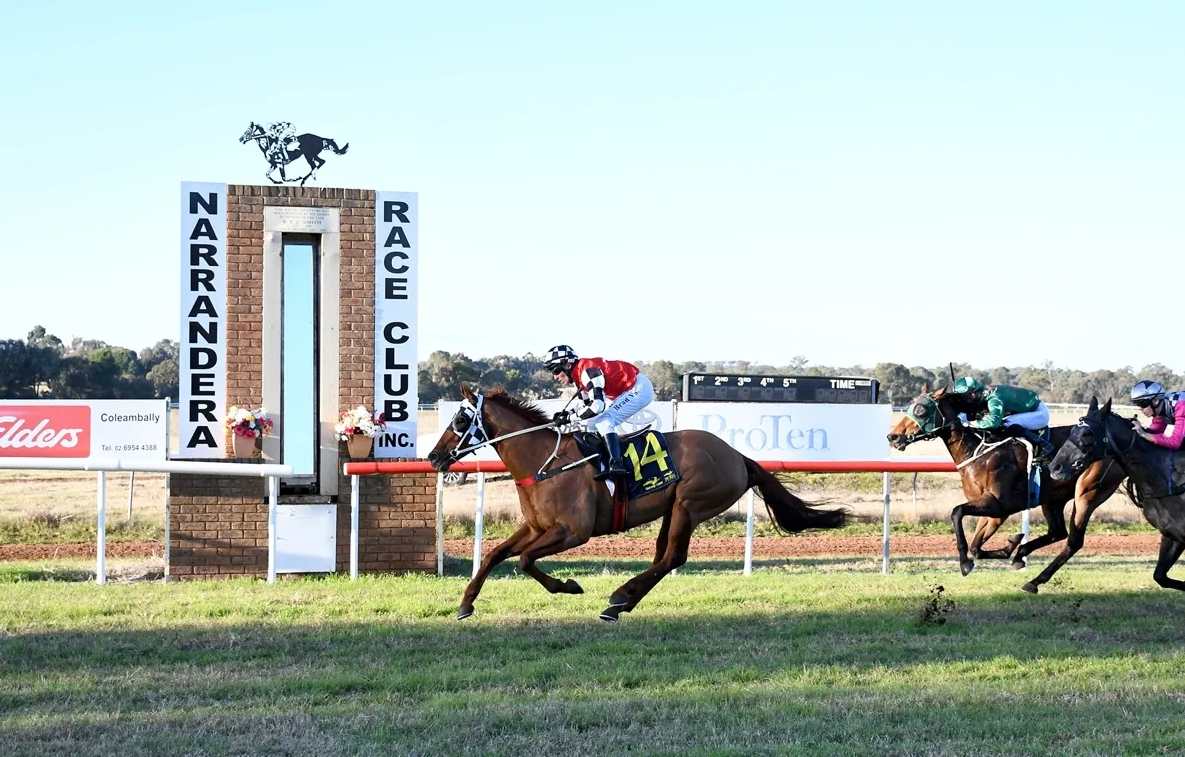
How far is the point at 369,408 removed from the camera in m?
11.8

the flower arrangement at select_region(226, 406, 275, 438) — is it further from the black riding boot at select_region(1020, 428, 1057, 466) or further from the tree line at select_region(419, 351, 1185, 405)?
the tree line at select_region(419, 351, 1185, 405)

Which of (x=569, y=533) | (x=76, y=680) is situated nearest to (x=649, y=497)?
(x=569, y=533)

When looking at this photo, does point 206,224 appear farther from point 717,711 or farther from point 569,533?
point 717,711

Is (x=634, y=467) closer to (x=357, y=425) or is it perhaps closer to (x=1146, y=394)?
(x=357, y=425)

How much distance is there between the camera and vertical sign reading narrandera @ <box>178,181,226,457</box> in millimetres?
11570

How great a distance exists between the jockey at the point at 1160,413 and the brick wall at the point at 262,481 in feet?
20.2

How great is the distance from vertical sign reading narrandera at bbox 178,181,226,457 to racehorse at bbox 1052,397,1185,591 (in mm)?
7204

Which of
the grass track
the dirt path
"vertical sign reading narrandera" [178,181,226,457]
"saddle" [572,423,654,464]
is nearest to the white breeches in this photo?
the grass track

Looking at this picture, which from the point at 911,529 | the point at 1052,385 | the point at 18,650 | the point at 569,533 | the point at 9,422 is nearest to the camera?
the point at 18,650

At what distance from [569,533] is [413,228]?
4.70 metres

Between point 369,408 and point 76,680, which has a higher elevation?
point 369,408

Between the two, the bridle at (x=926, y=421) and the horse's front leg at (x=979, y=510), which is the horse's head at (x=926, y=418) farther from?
the horse's front leg at (x=979, y=510)

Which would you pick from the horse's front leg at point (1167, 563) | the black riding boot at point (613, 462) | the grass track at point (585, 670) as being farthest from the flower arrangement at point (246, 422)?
the horse's front leg at point (1167, 563)

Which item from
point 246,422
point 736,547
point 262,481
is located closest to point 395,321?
point 246,422
